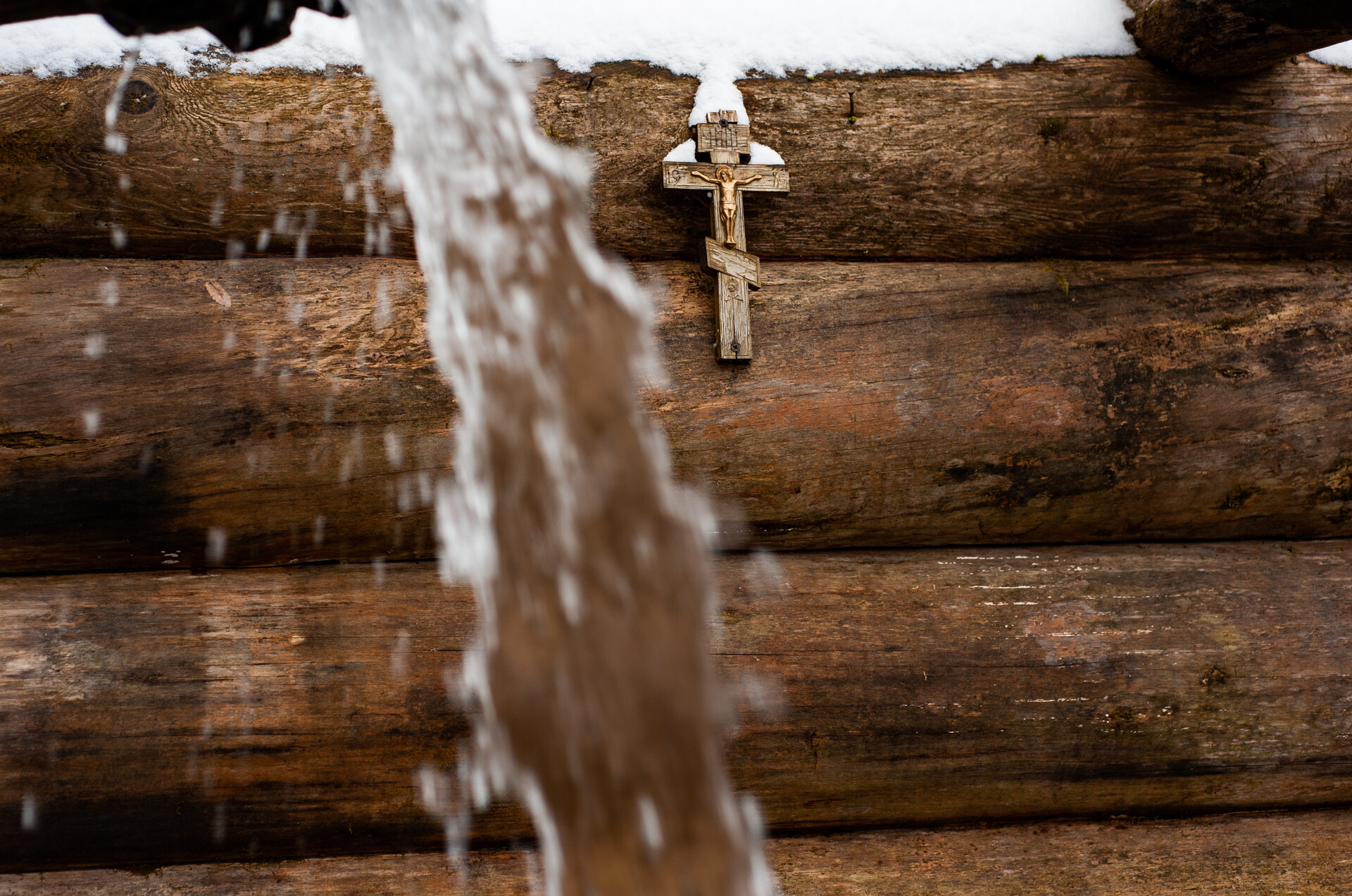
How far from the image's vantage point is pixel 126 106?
207 centimetres

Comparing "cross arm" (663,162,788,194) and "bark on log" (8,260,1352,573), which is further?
"cross arm" (663,162,788,194)

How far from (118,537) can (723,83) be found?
192 centimetres

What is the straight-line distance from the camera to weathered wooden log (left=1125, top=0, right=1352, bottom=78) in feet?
6.34

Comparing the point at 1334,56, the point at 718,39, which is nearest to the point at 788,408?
A: the point at 718,39

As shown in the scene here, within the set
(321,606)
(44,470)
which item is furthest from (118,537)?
(321,606)

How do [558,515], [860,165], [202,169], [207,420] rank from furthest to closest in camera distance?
[860,165]
[202,169]
[207,420]
[558,515]

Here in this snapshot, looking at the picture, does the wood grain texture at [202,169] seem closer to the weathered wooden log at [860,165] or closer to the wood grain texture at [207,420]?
the weathered wooden log at [860,165]

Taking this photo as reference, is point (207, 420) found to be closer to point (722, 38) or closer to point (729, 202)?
point (729, 202)

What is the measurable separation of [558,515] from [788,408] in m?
0.75

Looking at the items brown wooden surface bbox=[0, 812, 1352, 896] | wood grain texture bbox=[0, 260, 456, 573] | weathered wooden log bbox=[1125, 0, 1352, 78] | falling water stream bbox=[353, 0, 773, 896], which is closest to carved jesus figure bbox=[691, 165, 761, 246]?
falling water stream bbox=[353, 0, 773, 896]

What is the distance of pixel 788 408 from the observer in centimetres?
213

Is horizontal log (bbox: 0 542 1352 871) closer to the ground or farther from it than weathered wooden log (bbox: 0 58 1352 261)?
closer to the ground

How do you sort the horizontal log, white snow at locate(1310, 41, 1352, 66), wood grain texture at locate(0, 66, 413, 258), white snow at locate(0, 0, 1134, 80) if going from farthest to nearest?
white snow at locate(1310, 41, 1352, 66)
white snow at locate(0, 0, 1134, 80)
wood grain texture at locate(0, 66, 413, 258)
the horizontal log

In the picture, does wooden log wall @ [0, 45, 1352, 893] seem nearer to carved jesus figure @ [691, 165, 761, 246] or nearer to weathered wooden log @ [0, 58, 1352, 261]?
weathered wooden log @ [0, 58, 1352, 261]
